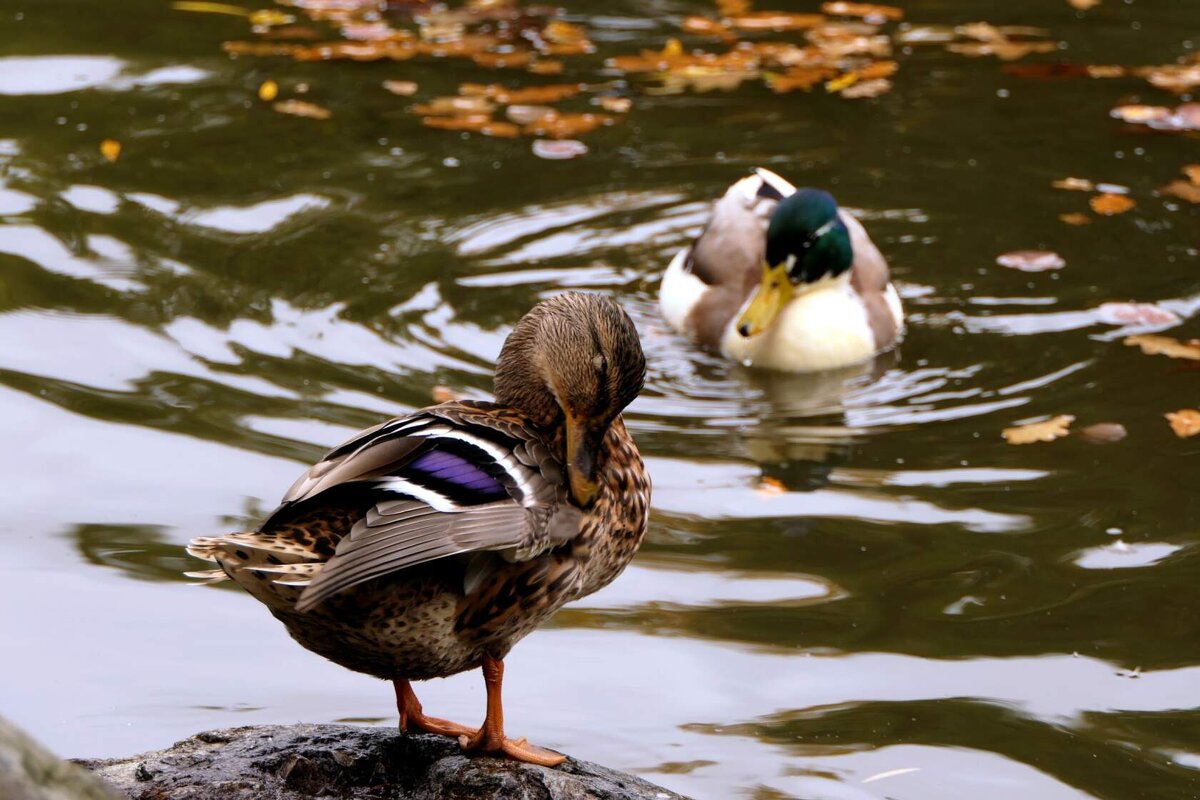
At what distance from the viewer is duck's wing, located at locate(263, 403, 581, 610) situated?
3072 mm

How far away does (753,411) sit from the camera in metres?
6.84

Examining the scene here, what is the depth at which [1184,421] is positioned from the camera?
625 centimetres

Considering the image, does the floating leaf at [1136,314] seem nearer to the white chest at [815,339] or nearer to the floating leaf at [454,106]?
the white chest at [815,339]

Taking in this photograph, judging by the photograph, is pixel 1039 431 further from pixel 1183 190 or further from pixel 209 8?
pixel 209 8

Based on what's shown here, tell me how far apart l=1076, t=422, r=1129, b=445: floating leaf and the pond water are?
0.19 ft

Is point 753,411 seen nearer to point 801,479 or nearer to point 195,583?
point 801,479

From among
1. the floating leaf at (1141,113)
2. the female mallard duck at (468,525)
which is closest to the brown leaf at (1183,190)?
the floating leaf at (1141,113)

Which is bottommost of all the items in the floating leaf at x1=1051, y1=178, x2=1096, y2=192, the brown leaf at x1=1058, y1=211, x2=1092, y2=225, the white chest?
the white chest

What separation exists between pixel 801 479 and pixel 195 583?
7.32ft

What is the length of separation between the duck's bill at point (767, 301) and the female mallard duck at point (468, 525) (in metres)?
3.93

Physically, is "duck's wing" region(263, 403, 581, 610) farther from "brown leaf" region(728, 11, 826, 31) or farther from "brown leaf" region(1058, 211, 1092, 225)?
"brown leaf" region(728, 11, 826, 31)

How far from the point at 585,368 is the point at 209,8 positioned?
8.49 meters

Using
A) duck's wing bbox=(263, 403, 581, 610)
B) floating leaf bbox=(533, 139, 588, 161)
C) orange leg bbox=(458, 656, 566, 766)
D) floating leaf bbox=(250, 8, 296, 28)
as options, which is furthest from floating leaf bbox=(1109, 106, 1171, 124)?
orange leg bbox=(458, 656, 566, 766)

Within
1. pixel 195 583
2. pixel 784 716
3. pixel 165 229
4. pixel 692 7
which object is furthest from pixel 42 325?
pixel 692 7
